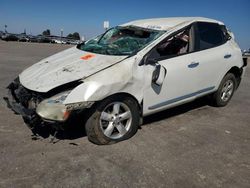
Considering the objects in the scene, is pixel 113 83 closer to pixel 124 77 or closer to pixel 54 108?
pixel 124 77

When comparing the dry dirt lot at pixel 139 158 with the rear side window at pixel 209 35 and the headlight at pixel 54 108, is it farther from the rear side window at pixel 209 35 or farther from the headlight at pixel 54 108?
the rear side window at pixel 209 35

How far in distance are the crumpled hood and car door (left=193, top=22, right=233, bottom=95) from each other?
5.29ft

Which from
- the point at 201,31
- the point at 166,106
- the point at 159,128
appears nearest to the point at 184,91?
the point at 166,106

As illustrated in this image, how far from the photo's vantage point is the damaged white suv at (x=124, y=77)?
3496 millimetres

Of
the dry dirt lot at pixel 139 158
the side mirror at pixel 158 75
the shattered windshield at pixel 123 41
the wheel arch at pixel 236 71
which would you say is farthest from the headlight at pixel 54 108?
the wheel arch at pixel 236 71

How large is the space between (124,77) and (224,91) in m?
2.89

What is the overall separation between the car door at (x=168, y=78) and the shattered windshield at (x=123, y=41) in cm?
26

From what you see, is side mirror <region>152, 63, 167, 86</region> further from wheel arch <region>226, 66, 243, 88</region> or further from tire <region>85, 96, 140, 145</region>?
wheel arch <region>226, 66, 243, 88</region>

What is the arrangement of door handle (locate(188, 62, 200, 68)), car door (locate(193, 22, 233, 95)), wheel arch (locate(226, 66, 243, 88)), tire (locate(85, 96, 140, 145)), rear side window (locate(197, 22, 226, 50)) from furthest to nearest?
1. wheel arch (locate(226, 66, 243, 88))
2. rear side window (locate(197, 22, 226, 50))
3. car door (locate(193, 22, 233, 95))
4. door handle (locate(188, 62, 200, 68))
5. tire (locate(85, 96, 140, 145))

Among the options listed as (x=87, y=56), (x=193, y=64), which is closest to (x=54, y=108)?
(x=87, y=56)

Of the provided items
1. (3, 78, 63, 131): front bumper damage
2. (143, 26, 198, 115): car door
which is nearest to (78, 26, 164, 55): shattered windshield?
(143, 26, 198, 115): car door

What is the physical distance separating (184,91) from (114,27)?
195 centimetres

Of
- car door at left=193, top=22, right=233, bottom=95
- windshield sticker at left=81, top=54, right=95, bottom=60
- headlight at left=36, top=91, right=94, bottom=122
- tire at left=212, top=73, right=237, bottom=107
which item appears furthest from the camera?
tire at left=212, top=73, right=237, bottom=107

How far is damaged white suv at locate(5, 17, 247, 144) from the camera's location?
3.50m
